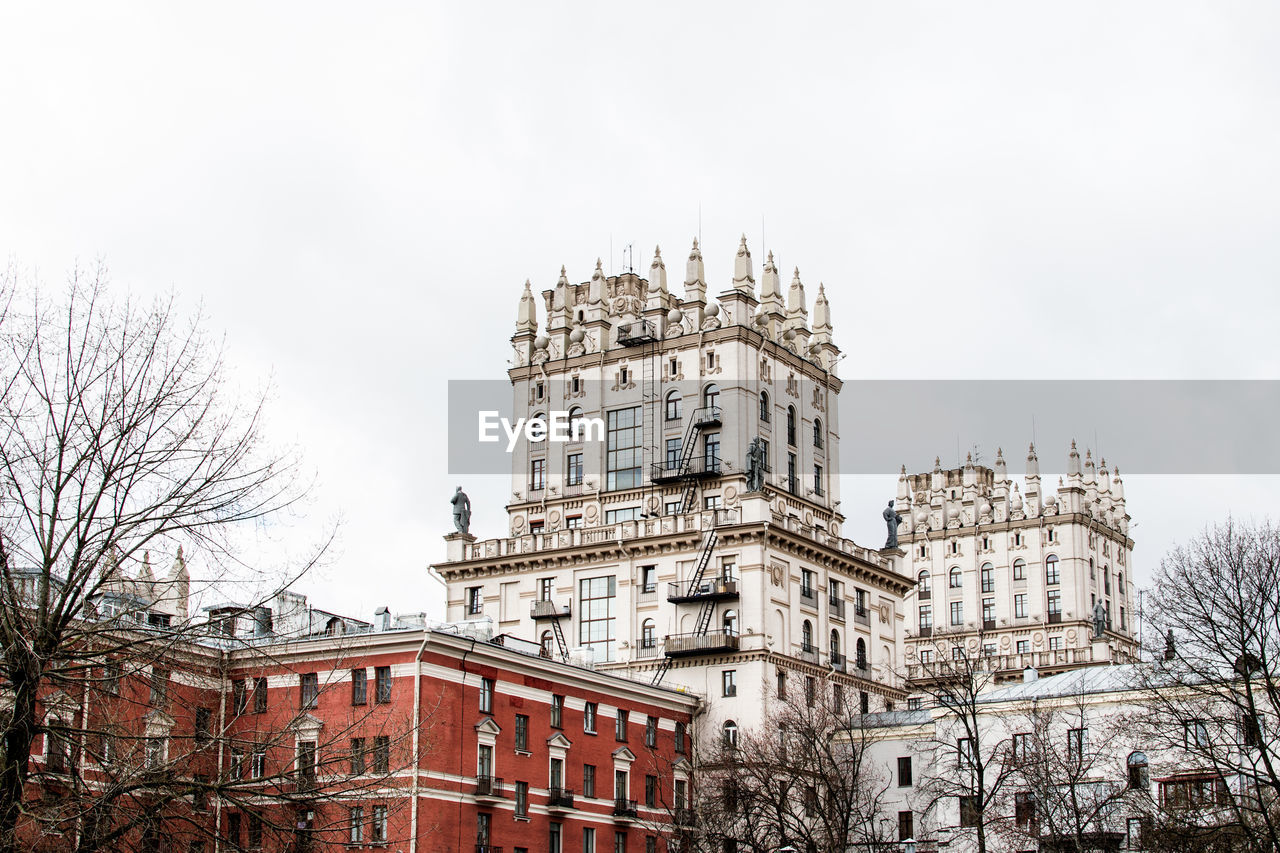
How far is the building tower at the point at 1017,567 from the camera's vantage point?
5497 inches

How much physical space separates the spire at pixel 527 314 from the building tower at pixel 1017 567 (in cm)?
4702

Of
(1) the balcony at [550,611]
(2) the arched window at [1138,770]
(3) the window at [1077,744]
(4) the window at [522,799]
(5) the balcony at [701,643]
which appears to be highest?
(1) the balcony at [550,611]

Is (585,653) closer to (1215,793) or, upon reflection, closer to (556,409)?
(556,409)

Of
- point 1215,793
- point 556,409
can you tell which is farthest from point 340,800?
point 556,409

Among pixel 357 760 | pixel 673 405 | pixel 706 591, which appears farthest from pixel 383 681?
pixel 357 760

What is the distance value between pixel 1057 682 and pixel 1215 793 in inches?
1034

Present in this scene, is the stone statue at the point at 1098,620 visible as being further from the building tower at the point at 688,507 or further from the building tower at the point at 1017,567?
the building tower at the point at 688,507

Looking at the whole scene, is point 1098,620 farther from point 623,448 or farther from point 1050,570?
point 623,448

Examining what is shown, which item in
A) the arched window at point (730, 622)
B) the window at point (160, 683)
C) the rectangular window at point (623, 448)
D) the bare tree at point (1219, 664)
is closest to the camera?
the window at point (160, 683)

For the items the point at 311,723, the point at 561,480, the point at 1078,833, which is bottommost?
the point at 1078,833

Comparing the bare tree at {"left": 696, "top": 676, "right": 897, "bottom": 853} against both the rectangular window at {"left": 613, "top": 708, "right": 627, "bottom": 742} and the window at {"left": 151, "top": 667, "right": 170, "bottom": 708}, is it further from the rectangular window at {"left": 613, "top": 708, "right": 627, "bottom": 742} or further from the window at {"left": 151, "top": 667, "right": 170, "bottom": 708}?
the window at {"left": 151, "top": 667, "right": 170, "bottom": 708}

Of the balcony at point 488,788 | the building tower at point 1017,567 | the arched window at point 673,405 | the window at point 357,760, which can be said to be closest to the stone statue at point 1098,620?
the building tower at point 1017,567

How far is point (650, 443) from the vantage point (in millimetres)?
101688

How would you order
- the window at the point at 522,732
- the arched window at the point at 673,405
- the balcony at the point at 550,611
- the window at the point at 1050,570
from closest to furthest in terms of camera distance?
the window at the point at 522,732, the balcony at the point at 550,611, the arched window at the point at 673,405, the window at the point at 1050,570
